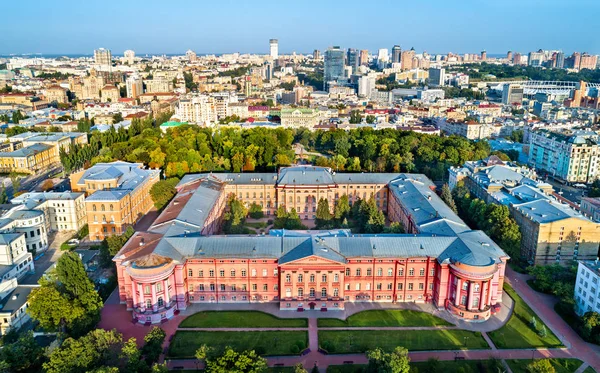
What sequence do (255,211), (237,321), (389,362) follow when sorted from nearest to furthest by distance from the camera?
(389,362), (237,321), (255,211)

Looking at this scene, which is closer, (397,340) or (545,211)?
(397,340)

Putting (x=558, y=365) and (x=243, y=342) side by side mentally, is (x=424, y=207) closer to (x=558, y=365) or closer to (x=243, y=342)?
(x=558, y=365)

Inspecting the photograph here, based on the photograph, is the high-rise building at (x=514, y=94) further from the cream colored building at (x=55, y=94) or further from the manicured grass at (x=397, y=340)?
the cream colored building at (x=55, y=94)

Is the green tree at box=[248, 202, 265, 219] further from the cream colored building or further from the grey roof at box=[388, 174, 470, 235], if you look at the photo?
the cream colored building

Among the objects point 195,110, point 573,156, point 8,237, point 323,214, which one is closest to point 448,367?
point 323,214

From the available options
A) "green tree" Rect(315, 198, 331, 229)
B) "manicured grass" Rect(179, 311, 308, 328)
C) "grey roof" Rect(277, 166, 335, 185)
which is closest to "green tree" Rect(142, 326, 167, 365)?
"manicured grass" Rect(179, 311, 308, 328)

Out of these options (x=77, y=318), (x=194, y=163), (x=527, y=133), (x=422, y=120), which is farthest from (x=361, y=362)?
(x=422, y=120)
